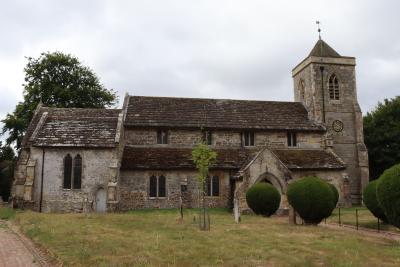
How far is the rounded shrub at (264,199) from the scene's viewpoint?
26.8 metres

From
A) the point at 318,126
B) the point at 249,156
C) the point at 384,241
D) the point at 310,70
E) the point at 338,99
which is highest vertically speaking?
the point at 310,70

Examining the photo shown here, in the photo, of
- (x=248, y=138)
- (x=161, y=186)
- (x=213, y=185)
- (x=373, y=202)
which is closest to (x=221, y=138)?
(x=248, y=138)

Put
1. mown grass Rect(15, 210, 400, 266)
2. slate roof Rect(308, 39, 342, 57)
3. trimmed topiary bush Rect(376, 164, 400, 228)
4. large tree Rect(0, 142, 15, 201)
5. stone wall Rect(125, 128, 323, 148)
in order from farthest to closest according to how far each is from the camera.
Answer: large tree Rect(0, 142, 15, 201) < slate roof Rect(308, 39, 342, 57) < stone wall Rect(125, 128, 323, 148) < trimmed topiary bush Rect(376, 164, 400, 228) < mown grass Rect(15, 210, 400, 266)

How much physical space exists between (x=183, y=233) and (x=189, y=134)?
18.3 meters

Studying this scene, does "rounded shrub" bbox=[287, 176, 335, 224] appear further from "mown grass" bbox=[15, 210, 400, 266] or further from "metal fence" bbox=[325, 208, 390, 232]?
"metal fence" bbox=[325, 208, 390, 232]

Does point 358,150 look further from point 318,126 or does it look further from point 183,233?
point 183,233

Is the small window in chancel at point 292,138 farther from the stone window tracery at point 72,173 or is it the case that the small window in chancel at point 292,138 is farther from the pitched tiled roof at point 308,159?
the stone window tracery at point 72,173

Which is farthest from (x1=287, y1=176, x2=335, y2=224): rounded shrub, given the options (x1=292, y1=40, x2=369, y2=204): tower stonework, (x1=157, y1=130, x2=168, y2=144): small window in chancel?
(x1=292, y1=40, x2=369, y2=204): tower stonework

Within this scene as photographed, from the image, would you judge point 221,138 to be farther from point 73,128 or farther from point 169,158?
point 73,128

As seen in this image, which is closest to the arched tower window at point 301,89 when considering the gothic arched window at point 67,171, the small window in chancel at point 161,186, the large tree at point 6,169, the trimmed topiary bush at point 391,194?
the small window in chancel at point 161,186

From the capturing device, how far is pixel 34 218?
2331 centimetres

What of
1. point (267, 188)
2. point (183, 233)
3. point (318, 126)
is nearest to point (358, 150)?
point (318, 126)

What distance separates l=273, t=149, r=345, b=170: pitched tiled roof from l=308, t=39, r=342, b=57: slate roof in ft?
33.9

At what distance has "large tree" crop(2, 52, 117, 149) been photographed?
45250 mm
